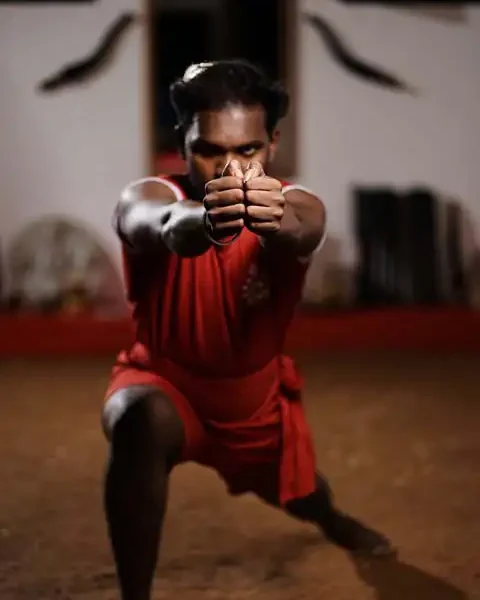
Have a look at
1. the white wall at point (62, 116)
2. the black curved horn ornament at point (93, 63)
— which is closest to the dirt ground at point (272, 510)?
the white wall at point (62, 116)

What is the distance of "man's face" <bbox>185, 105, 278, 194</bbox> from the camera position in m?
0.97

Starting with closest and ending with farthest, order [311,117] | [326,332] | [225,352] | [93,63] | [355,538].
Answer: [225,352] → [355,538] → [326,332] → [93,63] → [311,117]

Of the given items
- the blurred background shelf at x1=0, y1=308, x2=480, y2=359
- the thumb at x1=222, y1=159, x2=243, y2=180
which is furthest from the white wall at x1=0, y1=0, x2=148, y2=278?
the thumb at x1=222, y1=159, x2=243, y2=180

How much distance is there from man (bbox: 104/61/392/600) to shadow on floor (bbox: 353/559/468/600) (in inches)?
7.1

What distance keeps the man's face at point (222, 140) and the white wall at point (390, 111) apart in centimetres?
249

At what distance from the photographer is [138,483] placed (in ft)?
3.04

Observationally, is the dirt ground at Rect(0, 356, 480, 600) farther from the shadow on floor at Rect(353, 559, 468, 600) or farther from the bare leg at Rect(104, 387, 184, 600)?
the bare leg at Rect(104, 387, 184, 600)

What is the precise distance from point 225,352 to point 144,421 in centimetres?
15

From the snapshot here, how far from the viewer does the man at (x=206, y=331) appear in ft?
3.06

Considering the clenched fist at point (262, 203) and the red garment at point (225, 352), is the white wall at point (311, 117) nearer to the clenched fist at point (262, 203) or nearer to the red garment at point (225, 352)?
the red garment at point (225, 352)

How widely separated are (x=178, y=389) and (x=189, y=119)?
0.33 m

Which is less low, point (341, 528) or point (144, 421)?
point (144, 421)

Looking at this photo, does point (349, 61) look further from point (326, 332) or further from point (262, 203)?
point (262, 203)

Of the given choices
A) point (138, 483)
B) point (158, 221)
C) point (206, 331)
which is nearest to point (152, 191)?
point (158, 221)
